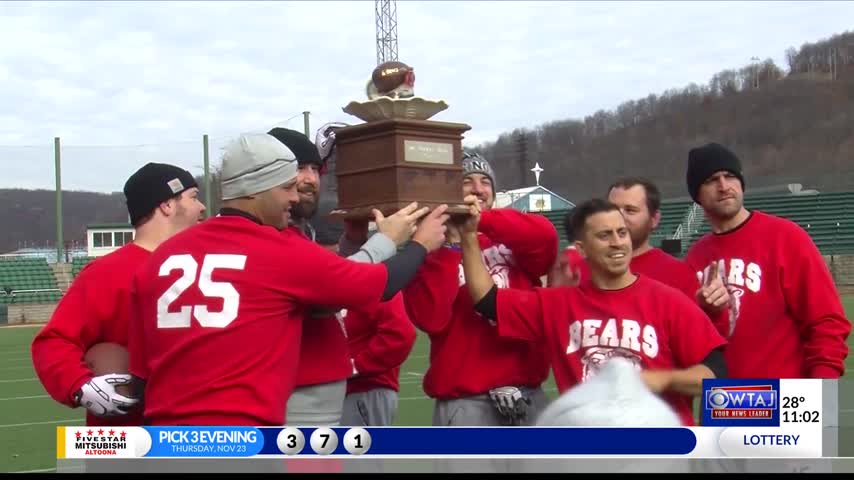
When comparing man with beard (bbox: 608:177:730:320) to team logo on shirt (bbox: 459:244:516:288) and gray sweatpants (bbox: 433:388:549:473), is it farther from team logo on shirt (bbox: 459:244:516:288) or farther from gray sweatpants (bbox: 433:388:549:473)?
gray sweatpants (bbox: 433:388:549:473)

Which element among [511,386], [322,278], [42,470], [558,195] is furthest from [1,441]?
[558,195]

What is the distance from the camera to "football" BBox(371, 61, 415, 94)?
11.7ft

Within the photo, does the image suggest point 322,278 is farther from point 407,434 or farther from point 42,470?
point 42,470

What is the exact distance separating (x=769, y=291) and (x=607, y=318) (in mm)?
855

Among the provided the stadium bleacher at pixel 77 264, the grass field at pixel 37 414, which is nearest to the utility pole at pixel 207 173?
the stadium bleacher at pixel 77 264

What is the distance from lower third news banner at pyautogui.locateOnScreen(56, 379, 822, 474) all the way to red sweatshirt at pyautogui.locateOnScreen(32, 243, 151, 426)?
10.7 inches

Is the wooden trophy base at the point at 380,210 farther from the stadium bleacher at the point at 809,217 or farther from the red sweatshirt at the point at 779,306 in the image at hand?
the stadium bleacher at the point at 809,217

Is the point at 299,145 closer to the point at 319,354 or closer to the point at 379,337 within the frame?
the point at 319,354

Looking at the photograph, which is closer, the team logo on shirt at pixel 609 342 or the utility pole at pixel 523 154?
the team logo on shirt at pixel 609 342

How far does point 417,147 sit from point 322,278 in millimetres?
956

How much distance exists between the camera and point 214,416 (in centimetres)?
269

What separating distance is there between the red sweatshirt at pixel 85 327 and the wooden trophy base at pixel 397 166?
87 centimetres

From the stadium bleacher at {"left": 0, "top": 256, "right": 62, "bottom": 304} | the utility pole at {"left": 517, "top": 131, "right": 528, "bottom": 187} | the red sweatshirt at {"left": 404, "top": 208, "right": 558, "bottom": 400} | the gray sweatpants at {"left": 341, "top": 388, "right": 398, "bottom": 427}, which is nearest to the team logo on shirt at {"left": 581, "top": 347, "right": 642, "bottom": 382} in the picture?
the red sweatshirt at {"left": 404, "top": 208, "right": 558, "bottom": 400}

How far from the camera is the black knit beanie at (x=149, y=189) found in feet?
12.4
